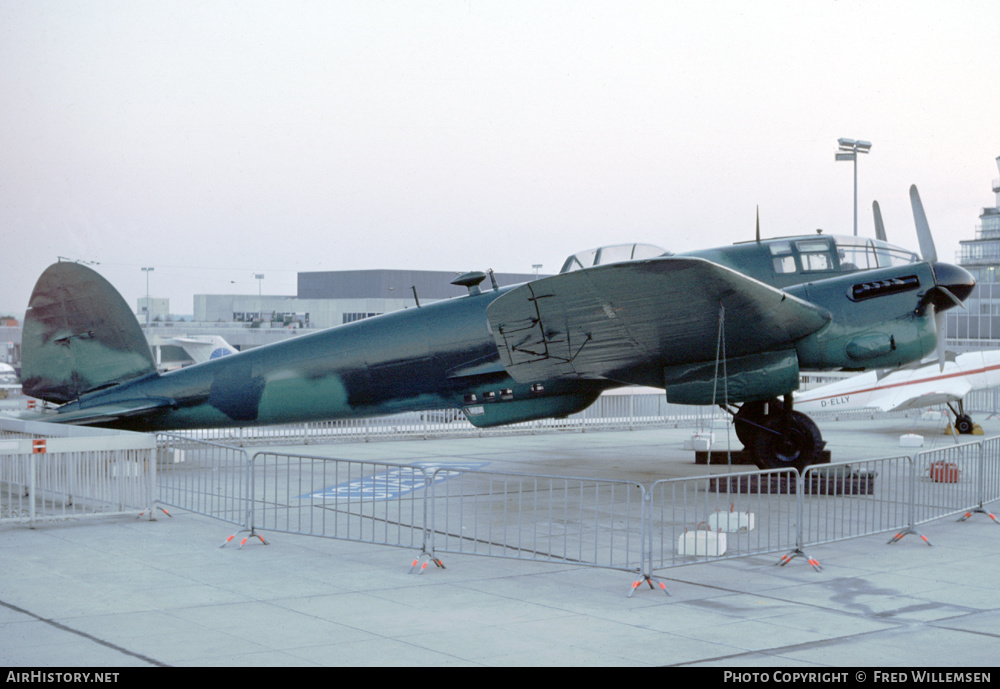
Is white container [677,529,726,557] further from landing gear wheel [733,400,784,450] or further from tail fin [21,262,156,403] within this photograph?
tail fin [21,262,156,403]

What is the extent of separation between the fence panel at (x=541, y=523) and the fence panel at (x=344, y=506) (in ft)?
1.14

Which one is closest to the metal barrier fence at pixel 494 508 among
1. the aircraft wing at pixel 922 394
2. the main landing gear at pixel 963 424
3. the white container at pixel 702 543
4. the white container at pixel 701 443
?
the white container at pixel 702 543

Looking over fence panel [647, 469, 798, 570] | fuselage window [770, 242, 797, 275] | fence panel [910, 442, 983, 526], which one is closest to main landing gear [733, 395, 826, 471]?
fence panel [910, 442, 983, 526]

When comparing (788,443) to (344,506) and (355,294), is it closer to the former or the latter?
A: (344,506)

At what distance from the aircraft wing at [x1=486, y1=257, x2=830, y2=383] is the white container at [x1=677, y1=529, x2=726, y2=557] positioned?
2903mm

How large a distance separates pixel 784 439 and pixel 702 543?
5.40 m

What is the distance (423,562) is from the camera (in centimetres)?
840

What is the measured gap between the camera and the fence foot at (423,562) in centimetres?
826

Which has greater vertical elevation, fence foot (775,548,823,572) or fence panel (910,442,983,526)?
fence panel (910,442,983,526)

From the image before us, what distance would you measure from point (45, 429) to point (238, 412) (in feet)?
11.3

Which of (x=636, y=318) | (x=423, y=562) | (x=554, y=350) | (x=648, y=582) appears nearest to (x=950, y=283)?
(x=636, y=318)

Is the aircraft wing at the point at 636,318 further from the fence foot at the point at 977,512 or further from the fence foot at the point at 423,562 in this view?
the fence foot at the point at 423,562

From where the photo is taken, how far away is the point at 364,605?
7098mm

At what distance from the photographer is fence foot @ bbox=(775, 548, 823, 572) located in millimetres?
8477
